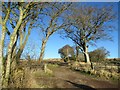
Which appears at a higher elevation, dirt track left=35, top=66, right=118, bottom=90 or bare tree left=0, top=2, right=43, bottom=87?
bare tree left=0, top=2, right=43, bottom=87

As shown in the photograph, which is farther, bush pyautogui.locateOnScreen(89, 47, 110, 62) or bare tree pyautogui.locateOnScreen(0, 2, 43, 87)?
bush pyautogui.locateOnScreen(89, 47, 110, 62)

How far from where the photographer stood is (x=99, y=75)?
79.2ft

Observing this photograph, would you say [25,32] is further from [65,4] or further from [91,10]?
[91,10]

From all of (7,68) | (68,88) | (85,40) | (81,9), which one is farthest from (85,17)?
(7,68)

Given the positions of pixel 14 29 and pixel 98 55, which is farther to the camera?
pixel 98 55

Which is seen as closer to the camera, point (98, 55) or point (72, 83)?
point (72, 83)

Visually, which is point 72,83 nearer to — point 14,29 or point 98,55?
point 14,29

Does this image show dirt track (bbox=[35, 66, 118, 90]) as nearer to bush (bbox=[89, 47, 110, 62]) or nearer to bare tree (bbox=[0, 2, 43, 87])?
bare tree (bbox=[0, 2, 43, 87])

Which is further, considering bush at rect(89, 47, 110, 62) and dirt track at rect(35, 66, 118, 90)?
bush at rect(89, 47, 110, 62)

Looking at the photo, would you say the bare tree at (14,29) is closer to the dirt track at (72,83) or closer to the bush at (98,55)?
the dirt track at (72,83)

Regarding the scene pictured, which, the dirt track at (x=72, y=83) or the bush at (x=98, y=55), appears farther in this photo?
the bush at (x=98, y=55)

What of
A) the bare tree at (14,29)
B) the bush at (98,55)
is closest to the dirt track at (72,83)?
the bare tree at (14,29)

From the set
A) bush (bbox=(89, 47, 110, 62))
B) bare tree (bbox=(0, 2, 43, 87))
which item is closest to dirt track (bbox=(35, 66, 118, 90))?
bare tree (bbox=(0, 2, 43, 87))

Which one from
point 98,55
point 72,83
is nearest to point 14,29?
point 72,83
